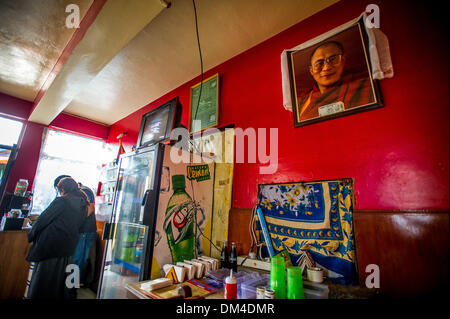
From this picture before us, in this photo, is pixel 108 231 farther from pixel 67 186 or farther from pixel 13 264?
pixel 13 264

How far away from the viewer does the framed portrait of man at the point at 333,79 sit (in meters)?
1.55

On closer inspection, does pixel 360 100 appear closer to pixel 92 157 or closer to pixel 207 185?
pixel 207 185

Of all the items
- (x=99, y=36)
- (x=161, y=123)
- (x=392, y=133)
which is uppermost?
(x=99, y=36)

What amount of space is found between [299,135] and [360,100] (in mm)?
533

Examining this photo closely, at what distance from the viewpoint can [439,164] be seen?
1187 millimetres

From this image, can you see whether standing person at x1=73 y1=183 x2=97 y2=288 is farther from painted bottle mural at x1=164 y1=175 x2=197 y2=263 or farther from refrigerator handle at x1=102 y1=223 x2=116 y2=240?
painted bottle mural at x1=164 y1=175 x2=197 y2=263

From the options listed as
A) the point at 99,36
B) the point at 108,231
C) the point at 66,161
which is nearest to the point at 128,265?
the point at 108,231

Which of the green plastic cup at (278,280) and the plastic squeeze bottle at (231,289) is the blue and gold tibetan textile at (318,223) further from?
the plastic squeeze bottle at (231,289)

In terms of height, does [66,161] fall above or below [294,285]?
above

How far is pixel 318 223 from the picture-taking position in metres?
1.55

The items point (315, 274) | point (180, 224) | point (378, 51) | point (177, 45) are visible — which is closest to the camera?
point (315, 274)

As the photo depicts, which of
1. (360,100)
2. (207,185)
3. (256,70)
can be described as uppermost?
(256,70)

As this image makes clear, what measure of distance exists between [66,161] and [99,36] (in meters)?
3.76
